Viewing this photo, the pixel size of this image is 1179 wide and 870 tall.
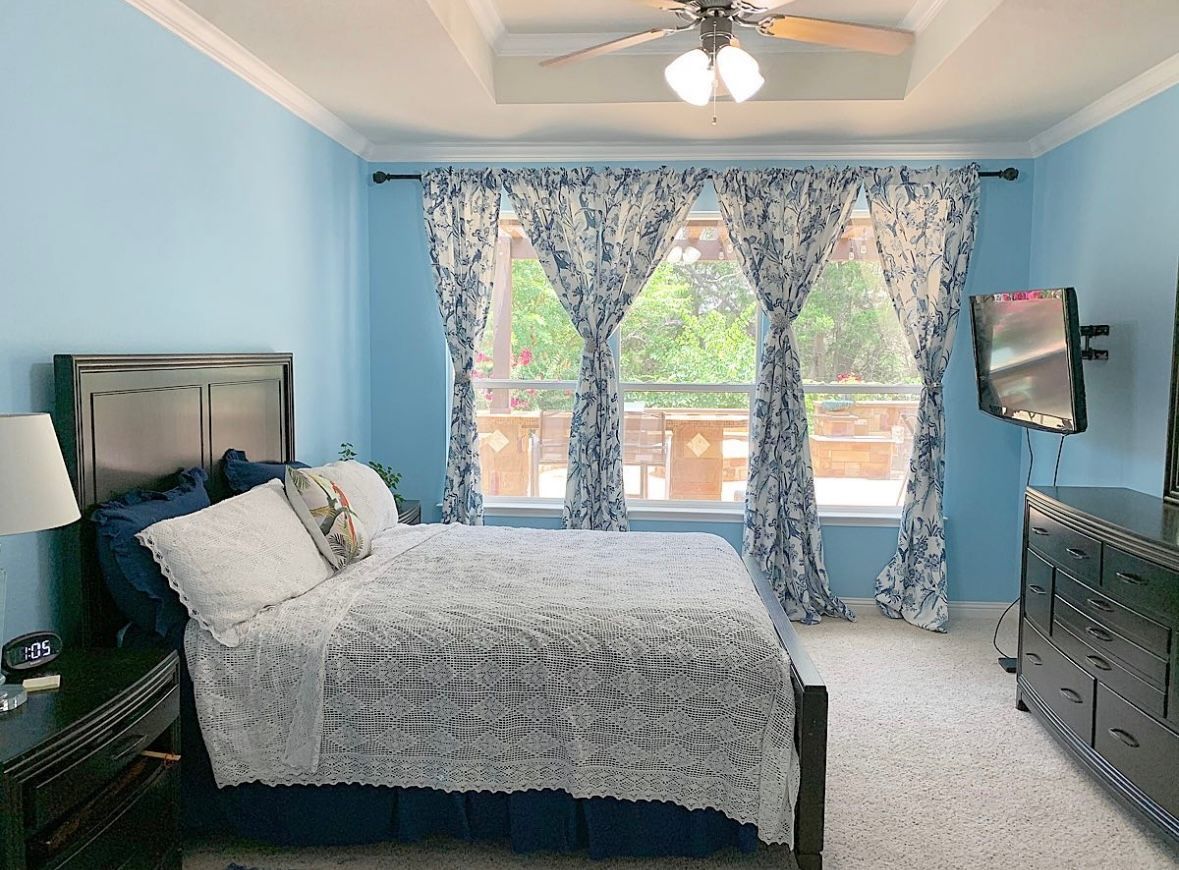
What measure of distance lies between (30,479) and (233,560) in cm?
78

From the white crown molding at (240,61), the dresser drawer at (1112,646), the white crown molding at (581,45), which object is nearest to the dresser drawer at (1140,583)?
the dresser drawer at (1112,646)

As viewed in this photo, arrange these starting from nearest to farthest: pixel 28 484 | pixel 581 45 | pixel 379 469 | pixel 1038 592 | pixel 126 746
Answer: pixel 28 484
pixel 126 746
pixel 1038 592
pixel 581 45
pixel 379 469

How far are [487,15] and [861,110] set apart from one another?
1.75 meters

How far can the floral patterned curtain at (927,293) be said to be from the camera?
4.77 metres

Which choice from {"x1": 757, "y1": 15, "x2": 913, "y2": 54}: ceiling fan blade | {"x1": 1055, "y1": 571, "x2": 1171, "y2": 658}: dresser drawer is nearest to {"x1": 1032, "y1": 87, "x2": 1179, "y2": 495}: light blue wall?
{"x1": 1055, "y1": 571, "x2": 1171, "y2": 658}: dresser drawer

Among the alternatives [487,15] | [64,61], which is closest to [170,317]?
[64,61]

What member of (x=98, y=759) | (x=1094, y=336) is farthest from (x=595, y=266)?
(x=98, y=759)

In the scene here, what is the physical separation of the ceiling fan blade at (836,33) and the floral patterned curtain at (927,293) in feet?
6.87

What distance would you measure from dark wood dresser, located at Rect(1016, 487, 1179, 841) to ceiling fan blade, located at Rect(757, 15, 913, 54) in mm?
1689

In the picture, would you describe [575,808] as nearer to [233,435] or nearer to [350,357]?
[233,435]

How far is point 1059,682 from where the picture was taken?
3320mm

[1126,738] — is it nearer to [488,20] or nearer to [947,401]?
[947,401]

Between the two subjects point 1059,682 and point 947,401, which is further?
point 947,401

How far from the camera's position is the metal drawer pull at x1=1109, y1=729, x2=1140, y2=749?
2.78 metres
